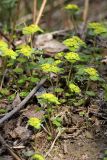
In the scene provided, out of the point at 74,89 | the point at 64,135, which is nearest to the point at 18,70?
the point at 74,89

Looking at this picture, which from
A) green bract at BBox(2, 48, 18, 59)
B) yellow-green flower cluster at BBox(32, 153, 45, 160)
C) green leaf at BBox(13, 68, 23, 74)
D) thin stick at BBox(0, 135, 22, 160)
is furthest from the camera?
green leaf at BBox(13, 68, 23, 74)

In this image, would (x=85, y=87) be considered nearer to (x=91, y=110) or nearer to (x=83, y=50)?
(x=91, y=110)

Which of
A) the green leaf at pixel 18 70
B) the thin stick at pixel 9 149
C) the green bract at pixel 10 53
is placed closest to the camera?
the thin stick at pixel 9 149

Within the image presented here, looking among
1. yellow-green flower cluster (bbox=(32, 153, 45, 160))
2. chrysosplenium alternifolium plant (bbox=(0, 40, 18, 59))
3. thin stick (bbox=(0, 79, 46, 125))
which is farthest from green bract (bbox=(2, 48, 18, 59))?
yellow-green flower cluster (bbox=(32, 153, 45, 160))

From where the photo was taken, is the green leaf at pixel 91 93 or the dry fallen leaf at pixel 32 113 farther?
the green leaf at pixel 91 93

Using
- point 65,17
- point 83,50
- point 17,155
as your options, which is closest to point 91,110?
point 17,155

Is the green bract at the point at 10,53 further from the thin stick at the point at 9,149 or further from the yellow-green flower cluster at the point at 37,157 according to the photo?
the yellow-green flower cluster at the point at 37,157

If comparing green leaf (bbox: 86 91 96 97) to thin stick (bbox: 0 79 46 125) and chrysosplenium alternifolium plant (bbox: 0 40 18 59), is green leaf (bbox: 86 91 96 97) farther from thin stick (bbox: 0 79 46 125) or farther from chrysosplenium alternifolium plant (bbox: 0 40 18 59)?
chrysosplenium alternifolium plant (bbox: 0 40 18 59)

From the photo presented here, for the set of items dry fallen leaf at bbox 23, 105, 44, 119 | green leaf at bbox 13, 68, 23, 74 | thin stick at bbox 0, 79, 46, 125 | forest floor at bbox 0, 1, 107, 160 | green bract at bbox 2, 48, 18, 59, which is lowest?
forest floor at bbox 0, 1, 107, 160

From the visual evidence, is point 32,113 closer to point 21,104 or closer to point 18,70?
point 21,104

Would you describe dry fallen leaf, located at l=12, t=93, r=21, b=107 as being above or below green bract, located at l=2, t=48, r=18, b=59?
below

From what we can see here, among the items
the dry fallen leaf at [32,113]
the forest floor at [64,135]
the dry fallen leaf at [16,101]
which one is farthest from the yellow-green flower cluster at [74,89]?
the dry fallen leaf at [16,101]
